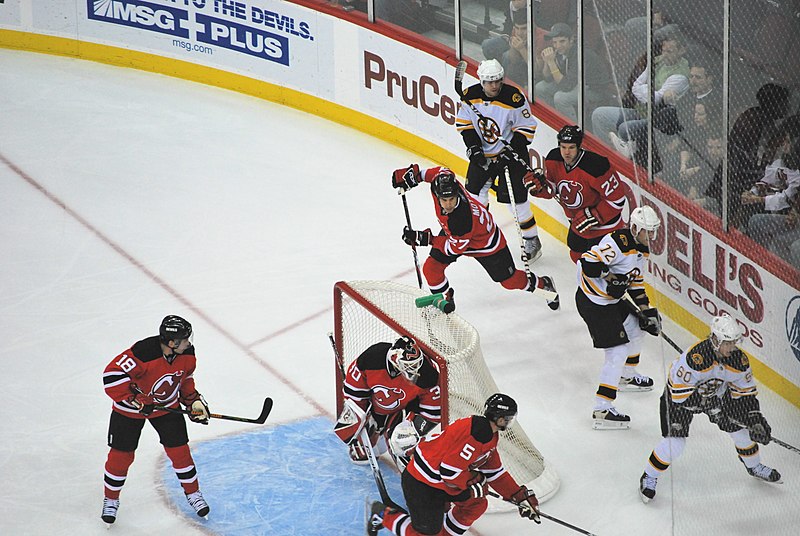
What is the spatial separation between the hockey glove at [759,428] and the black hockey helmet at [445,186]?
5.47 ft

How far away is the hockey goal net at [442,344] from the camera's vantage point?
5.57m

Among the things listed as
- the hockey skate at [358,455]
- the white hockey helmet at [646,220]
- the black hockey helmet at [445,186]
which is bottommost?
the hockey skate at [358,455]

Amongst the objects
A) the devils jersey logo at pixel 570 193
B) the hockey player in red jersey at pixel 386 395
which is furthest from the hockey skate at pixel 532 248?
the hockey player in red jersey at pixel 386 395

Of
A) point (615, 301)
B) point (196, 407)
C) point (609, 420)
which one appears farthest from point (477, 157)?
point (196, 407)

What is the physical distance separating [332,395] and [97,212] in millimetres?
2429

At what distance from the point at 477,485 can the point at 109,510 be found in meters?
1.58

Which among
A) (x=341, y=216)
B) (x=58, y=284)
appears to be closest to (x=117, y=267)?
(x=58, y=284)

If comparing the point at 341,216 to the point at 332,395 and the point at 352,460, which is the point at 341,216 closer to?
the point at 332,395

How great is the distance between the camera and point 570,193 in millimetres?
6730

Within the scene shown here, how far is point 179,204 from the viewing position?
8312 mm

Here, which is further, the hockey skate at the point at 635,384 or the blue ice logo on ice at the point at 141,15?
the blue ice logo on ice at the point at 141,15

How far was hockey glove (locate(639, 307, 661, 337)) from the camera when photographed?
615 centimetres

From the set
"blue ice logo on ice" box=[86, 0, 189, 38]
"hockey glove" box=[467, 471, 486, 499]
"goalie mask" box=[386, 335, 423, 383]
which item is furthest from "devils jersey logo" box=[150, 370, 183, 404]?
"blue ice logo on ice" box=[86, 0, 189, 38]

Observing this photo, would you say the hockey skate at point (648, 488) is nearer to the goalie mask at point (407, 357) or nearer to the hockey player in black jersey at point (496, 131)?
the goalie mask at point (407, 357)
